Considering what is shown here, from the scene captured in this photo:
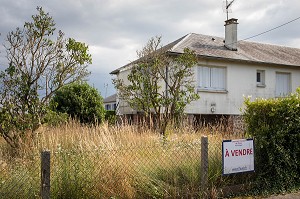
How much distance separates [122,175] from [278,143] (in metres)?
3.17

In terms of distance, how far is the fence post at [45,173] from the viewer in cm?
456

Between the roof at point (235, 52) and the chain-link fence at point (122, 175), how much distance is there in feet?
34.1

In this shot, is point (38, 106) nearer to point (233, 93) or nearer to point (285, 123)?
point (285, 123)

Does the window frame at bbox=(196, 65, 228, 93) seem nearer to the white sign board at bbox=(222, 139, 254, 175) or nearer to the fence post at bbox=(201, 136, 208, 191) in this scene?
the white sign board at bbox=(222, 139, 254, 175)

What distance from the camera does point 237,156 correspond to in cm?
623

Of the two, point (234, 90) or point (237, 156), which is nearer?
point (237, 156)

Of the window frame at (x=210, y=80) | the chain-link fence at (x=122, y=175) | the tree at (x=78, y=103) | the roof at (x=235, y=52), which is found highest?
the roof at (x=235, y=52)

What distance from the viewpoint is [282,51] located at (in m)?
22.7

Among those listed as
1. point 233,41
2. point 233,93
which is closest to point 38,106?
point 233,93

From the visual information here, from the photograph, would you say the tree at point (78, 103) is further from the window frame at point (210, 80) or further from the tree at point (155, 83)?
the window frame at point (210, 80)

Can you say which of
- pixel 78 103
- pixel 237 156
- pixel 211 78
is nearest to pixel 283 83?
pixel 211 78

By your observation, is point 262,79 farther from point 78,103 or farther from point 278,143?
point 278,143

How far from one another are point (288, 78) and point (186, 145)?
16.5m

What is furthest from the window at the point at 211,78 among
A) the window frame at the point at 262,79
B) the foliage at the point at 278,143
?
the foliage at the point at 278,143
